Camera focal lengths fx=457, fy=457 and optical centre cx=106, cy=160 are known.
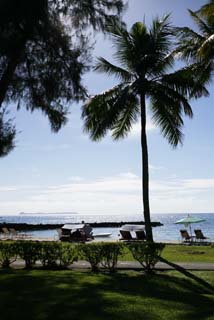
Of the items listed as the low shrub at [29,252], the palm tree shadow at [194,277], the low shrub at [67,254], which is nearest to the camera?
the palm tree shadow at [194,277]

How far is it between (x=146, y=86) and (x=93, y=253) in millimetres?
7363

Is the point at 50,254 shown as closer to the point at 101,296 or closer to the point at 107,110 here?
the point at 101,296

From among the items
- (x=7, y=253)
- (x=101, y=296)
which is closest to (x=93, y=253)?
(x=7, y=253)

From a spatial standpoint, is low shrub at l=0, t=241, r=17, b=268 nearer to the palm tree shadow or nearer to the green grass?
the green grass

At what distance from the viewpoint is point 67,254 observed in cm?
1481

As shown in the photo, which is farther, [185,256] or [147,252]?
[185,256]

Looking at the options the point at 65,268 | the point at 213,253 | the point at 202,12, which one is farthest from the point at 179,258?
the point at 202,12

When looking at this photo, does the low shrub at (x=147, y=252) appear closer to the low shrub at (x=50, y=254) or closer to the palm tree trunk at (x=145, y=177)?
the low shrub at (x=50, y=254)

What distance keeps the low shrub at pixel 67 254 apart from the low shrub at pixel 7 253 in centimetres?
163

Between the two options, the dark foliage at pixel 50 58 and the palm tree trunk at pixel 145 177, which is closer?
Answer: the dark foliage at pixel 50 58

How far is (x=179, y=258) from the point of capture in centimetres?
1828

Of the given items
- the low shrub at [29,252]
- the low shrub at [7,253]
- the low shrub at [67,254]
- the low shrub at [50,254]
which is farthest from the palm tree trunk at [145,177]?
the low shrub at [7,253]

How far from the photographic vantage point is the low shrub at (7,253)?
15258 mm

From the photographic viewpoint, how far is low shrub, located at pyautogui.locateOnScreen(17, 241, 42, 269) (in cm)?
1505
